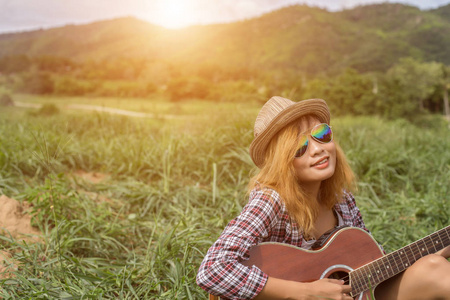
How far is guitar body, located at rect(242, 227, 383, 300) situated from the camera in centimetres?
147

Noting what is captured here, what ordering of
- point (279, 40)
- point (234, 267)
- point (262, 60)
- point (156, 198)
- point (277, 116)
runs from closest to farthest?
point (234, 267), point (277, 116), point (156, 198), point (262, 60), point (279, 40)

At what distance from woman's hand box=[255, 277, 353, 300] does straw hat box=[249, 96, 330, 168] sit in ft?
1.86

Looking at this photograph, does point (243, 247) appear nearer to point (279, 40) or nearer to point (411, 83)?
point (279, 40)

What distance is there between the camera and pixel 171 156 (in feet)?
13.0

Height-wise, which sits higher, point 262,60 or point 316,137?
point 316,137

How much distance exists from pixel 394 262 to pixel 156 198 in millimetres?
2270

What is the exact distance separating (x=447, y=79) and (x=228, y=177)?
85.2 ft

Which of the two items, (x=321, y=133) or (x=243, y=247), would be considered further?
(x=321, y=133)

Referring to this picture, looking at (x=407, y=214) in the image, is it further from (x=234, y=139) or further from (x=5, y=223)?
(x=5, y=223)

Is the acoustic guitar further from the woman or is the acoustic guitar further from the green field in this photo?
the green field

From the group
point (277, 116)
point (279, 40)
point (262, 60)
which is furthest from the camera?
point (279, 40)

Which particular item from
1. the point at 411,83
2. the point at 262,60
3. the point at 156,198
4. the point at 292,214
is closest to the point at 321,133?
the point at 292,214

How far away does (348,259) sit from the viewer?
5.28ft

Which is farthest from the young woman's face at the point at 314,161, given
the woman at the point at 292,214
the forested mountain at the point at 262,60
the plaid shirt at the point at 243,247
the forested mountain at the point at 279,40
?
the forested mountain at the point at 279,40
